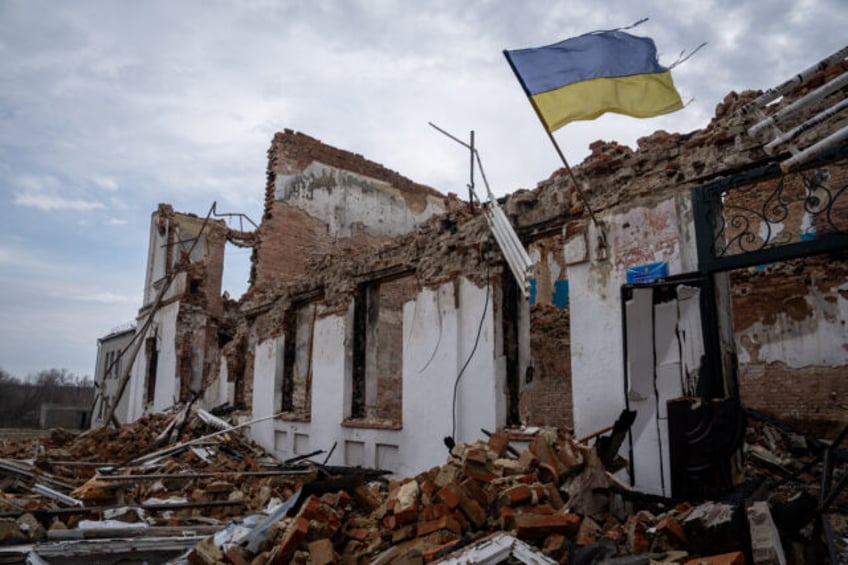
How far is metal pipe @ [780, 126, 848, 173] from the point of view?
4.39 meters

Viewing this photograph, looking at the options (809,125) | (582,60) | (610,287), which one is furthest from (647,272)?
(582,60)

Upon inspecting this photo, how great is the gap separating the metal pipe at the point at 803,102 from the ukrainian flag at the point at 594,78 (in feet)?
3.08

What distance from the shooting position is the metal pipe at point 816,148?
14.4 feet

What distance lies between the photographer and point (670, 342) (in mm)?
5832

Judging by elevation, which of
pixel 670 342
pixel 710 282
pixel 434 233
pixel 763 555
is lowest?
pixel 763 555

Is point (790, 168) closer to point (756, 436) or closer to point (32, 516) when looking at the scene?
point (756, 436)

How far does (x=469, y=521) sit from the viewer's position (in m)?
4.67

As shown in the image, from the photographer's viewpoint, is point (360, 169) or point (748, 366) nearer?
point (748, 366)

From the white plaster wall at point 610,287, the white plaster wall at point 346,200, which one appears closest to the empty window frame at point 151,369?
the white plaster wall at point 346,200

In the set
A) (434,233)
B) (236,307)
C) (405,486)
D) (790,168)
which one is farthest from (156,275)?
(790,168)

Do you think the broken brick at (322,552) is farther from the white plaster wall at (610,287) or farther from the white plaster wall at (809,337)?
the white plaster wall at (809,337)

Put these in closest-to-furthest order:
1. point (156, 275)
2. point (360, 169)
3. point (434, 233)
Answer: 1. point (434, 233)
2. point (360, 169)
3. point (156, 275)

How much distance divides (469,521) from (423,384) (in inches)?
163

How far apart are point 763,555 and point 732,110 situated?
4.40 metres
